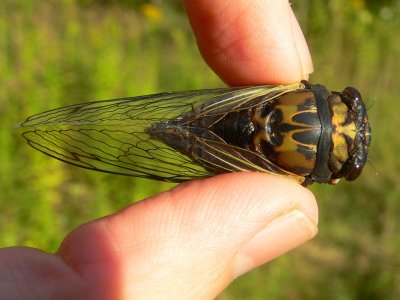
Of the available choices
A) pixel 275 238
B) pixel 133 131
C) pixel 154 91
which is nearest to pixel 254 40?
pixel 133 131

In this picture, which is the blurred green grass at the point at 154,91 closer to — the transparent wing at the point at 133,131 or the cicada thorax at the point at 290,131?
the cicada thorax at the point at 290,131

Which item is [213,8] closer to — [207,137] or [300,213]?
[207,137]

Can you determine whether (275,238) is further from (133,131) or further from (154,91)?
(154,91)

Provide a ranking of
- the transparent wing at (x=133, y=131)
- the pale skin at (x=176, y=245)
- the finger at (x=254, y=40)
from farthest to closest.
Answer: the finger at (x=254, y=40), the transparent wing at (x=133, y=131), the pale skin at (x=176, y=245)

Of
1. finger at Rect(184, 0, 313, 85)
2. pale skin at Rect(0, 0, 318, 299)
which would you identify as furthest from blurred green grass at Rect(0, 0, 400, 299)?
pale skin at Rect(0, 0, 318, 299)

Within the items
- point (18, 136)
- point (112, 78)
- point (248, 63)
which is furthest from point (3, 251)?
→ point (112, 78)

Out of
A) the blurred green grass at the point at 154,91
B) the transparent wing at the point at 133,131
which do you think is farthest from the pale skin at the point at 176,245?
the blurred green grass at the point at 154,91

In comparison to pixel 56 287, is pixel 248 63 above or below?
above
